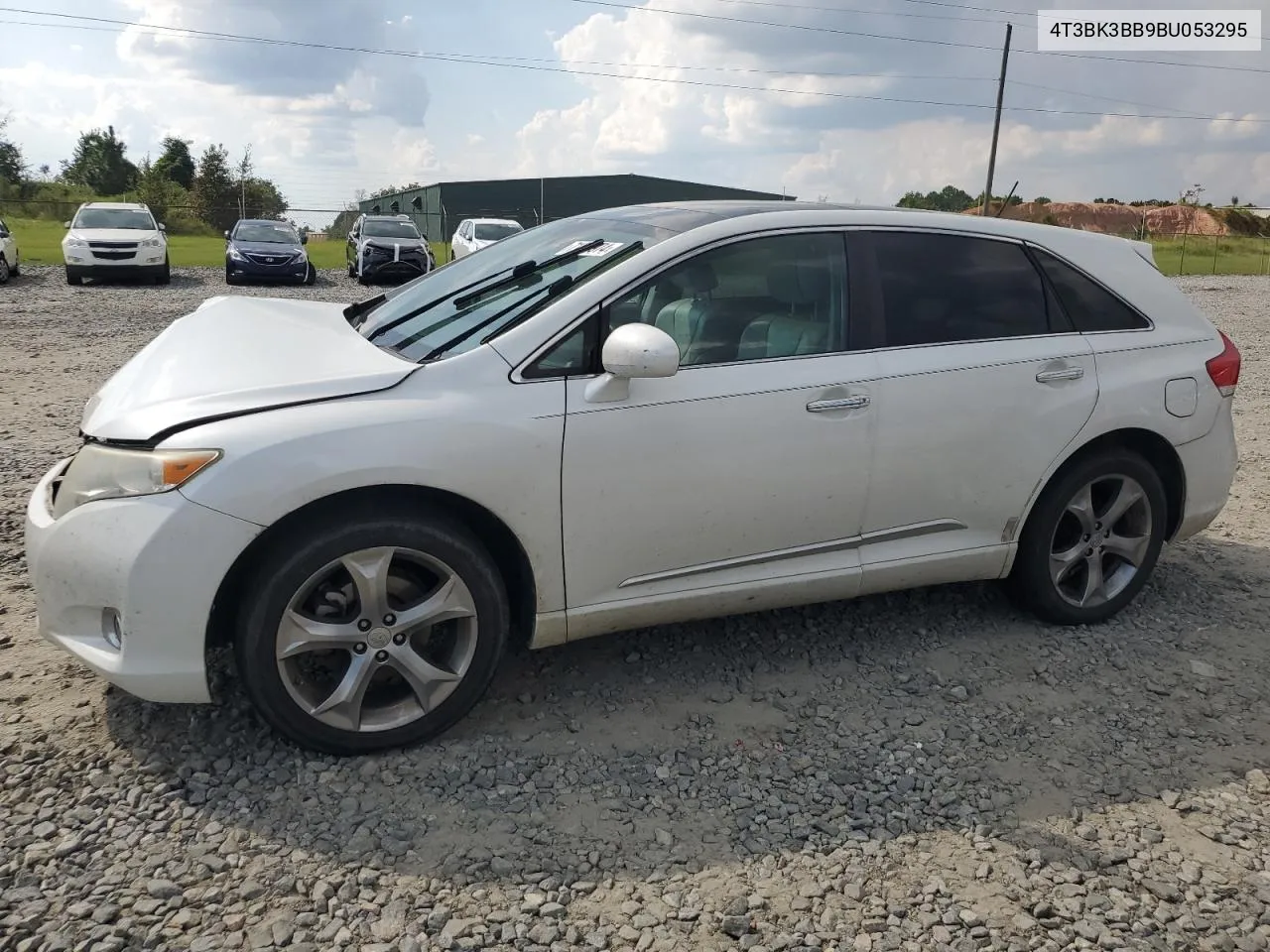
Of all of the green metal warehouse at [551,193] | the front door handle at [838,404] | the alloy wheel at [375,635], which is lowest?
the alloy wheel at [375,635]

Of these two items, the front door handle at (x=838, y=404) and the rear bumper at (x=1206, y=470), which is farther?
the rear bumper at (x=1206, y=470)

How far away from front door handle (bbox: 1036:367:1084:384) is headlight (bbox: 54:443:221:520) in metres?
2.96

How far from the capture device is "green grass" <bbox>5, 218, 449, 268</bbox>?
26438mm

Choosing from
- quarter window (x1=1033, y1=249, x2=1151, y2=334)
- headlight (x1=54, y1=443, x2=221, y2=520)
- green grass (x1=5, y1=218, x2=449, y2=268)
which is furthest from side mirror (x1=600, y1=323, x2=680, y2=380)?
green grass (x1=5, y1=218, x2=449, y2=268)

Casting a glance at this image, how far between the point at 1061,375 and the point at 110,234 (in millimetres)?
19168

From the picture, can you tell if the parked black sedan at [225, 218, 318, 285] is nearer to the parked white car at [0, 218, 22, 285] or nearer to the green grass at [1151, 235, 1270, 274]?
the parked white car at [0, 218, 22, 285]

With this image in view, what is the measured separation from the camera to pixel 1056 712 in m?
3.61

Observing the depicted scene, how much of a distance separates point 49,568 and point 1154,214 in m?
71.7

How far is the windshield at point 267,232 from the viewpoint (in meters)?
20.3

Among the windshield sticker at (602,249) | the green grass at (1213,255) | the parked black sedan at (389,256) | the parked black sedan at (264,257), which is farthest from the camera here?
the green grass at (1213,255)

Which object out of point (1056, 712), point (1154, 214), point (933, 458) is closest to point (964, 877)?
point (1056, 712)

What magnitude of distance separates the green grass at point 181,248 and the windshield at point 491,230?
7567mm

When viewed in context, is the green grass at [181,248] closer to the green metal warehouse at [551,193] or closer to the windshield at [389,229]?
the windshield at [389,229]

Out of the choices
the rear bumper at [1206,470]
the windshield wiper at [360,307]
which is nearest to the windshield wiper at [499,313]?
the windshield wiper at [360,307]
